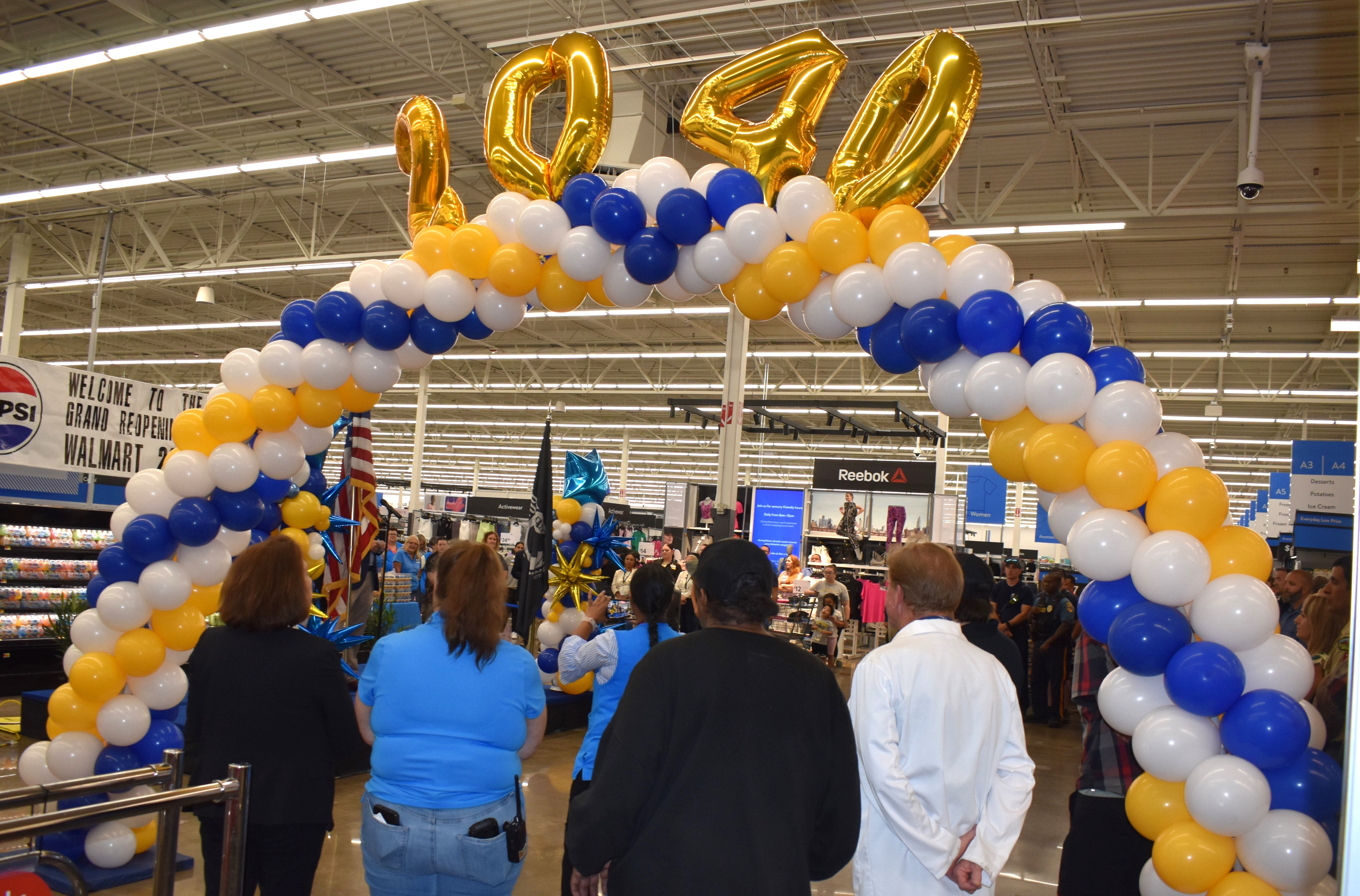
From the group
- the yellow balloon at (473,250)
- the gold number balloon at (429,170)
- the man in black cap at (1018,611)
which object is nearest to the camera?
the yellow balloon at (473,250)

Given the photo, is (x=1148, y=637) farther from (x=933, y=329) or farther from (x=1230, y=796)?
(x=933, y=329)

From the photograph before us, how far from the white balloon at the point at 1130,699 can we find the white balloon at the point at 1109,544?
31cm

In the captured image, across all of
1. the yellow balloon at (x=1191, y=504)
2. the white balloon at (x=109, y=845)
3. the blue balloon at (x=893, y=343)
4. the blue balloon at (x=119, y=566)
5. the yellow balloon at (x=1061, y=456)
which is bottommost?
the white balloon at (x=109, y=845)

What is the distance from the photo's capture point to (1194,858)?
2.62 m

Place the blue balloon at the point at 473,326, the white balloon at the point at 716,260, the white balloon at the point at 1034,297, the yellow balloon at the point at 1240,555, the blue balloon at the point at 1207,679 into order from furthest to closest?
1. the blue balloon at the point at 473,326
2. the white balloon at the point at 716,260
3. the white balloon at the point at 1034,297
4. the yellow balloon at the point at 1240,555
5. the blue balloon at the point at 1207,679

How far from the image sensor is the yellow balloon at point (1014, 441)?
3.09 m

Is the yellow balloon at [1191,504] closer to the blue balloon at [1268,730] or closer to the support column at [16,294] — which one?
the blue balloon at [1268,730]

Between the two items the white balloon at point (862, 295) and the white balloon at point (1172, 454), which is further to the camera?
the white balloon at point (862, 295)

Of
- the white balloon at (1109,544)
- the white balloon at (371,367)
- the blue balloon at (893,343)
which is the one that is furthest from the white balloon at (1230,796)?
the white balloon at (371,367)

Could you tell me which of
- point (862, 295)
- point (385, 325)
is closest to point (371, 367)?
point (385, 325)

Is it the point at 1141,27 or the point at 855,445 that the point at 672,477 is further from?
the point at 1141,27

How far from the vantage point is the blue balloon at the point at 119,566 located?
4.02 meters

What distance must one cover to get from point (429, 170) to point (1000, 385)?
287 centimetres

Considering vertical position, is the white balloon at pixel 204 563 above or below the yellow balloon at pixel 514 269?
below
